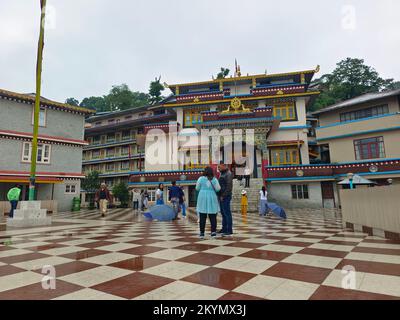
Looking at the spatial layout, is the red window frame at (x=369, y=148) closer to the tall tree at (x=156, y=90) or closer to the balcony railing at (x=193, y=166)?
the balcony railing at (x=193, y=166)

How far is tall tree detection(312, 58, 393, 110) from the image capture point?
121 ft

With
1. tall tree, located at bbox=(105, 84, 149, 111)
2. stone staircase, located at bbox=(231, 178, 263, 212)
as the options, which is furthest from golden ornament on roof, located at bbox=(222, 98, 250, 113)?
tall tree, located at bbox=(105, 84, 149, 111)

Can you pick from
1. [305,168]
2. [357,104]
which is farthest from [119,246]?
[357,104]

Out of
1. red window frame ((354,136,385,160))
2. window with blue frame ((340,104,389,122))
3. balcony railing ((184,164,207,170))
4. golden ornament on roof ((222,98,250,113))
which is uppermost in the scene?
golden ornament on roof ((222,98,250,113))

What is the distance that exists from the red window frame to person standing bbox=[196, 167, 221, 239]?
67.3ft

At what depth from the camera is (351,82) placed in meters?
38.5

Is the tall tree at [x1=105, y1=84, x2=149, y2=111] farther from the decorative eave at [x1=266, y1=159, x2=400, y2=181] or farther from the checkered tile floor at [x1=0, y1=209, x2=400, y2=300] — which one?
the checkered tile floor at [x1=0, y1=209, x2=400, y2=300]

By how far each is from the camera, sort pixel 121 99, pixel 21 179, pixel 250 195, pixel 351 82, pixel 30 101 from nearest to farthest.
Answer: pixel 21 179 < pixel 250 195 < pixel 30 101 < pixel 351 82 < pixel 121 99

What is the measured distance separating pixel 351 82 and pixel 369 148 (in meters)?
23.7

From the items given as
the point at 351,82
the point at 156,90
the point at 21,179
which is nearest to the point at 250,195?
the point at 21,179

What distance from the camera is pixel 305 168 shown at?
19.2 meters

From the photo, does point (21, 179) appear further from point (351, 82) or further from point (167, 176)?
point (351, 82)
